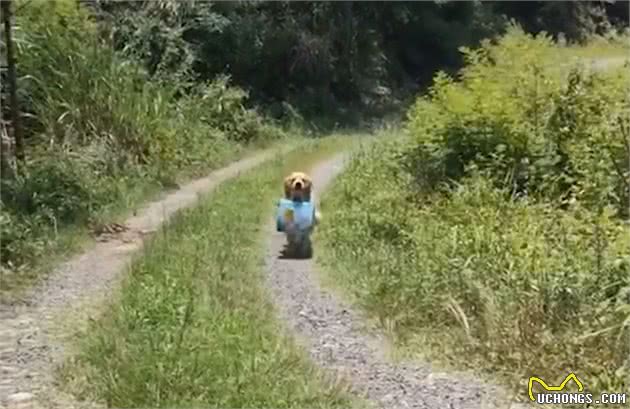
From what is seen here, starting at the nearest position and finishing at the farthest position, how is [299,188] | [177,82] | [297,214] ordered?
[297,214] → [299,188] → [177,82]

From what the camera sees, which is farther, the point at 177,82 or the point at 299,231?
the point at 177,82

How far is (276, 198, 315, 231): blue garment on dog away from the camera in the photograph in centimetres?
800

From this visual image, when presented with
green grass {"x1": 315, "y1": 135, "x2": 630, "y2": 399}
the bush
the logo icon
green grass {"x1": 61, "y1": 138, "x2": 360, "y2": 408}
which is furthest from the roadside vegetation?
the logo icon

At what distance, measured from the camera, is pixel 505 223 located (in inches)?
285

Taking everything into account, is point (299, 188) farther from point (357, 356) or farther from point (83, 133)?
point (83, 133)

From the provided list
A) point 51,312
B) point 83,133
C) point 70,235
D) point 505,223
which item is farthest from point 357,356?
point 83,133

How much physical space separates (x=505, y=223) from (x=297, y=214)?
6.25 feet

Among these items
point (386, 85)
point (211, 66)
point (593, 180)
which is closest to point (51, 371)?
point (593, 180)

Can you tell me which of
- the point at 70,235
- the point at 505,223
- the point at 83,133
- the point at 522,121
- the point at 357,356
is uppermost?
the point at 522,121

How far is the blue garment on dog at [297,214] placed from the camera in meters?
8.00

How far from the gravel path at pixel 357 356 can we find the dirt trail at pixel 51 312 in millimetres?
1488

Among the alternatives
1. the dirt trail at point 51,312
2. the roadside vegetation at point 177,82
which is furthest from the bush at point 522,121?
the roadside vegetation at point 177,82

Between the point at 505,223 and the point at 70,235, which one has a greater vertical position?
the point at 505,223

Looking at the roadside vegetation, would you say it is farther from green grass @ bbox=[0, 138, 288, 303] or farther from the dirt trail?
the dirt trail
